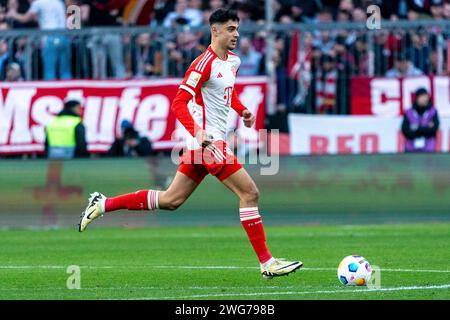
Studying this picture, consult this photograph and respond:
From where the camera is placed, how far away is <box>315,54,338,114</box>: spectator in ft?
73.2

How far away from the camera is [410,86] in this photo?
872 inches

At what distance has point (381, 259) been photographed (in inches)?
575

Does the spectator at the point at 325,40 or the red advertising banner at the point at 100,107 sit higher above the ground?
the spectator at the point at 325,40

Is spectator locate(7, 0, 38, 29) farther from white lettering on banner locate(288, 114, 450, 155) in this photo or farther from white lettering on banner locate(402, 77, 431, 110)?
white lettering on banner locate(402, 77, 431, 110)

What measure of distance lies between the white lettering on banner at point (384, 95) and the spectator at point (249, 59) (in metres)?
2.09

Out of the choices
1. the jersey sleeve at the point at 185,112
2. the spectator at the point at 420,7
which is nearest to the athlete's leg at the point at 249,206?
the jersey sleeve at the point at 185,112

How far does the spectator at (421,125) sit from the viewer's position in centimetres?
2188

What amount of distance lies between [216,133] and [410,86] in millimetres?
10202

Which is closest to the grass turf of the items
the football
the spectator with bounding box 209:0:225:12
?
the football

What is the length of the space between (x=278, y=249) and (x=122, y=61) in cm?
744

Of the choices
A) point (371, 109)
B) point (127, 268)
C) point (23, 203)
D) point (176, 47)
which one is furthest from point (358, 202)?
point (127, 268)

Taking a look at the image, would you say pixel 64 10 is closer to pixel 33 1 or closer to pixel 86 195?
pixel 33 1

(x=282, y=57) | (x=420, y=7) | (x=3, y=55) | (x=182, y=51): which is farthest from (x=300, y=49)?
(x=3, y=55)

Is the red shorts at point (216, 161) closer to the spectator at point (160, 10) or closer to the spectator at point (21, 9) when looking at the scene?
the spectator at point (21, 9)
